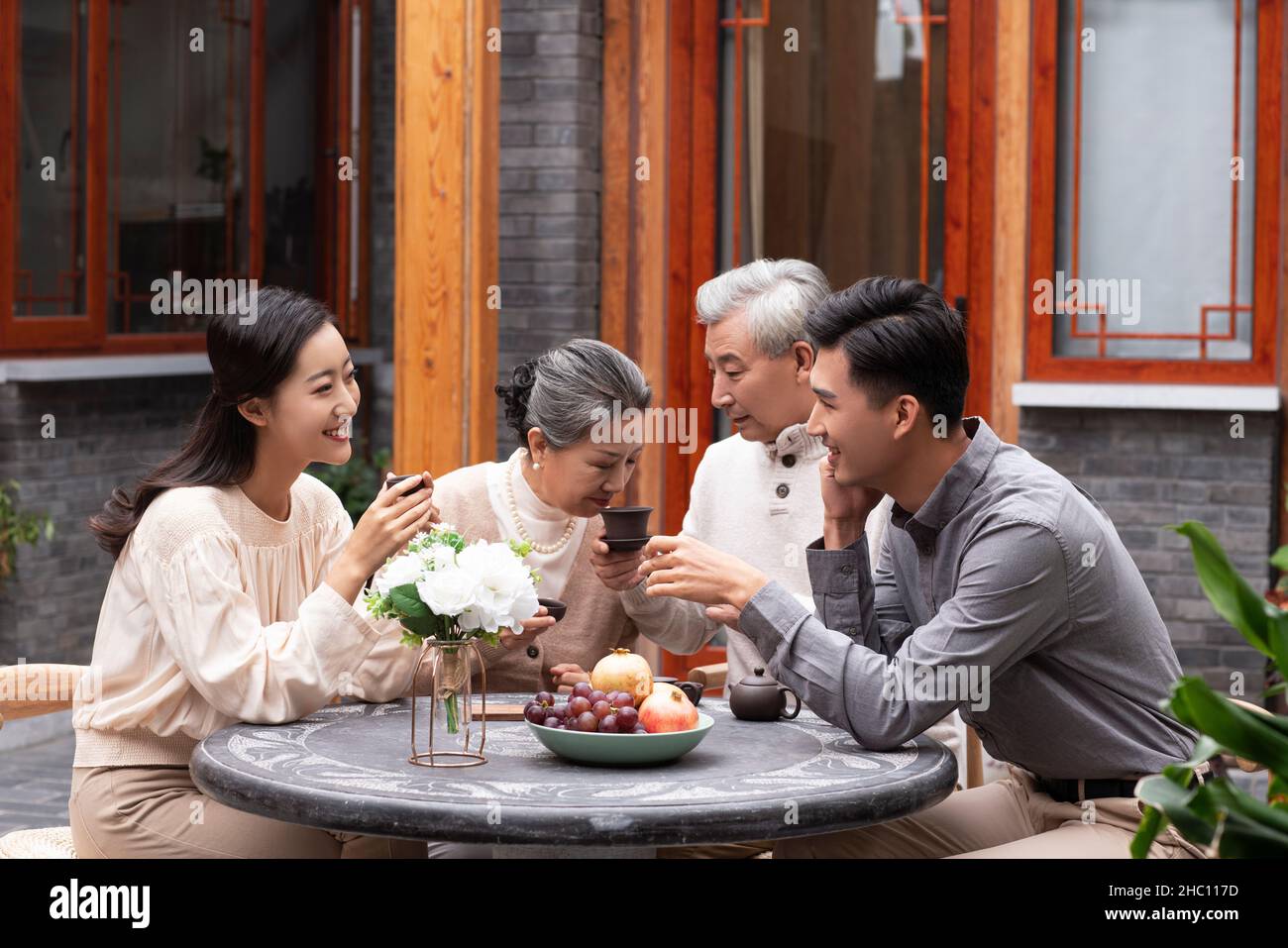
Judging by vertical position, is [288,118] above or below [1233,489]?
above

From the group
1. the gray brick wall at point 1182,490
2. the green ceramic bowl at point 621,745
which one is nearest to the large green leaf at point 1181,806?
the green ceramic bowl at point 621,745

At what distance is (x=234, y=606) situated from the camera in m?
2.98

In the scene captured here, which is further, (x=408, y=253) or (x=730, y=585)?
(x=408, y=253)

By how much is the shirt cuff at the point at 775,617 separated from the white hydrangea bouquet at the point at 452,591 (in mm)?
380

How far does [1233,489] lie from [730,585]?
340 cm

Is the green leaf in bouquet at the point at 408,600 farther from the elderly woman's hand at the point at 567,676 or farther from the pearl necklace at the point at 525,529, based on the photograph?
the pearl necklace at the point at 525,529

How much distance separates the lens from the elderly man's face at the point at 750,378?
12.5 ft

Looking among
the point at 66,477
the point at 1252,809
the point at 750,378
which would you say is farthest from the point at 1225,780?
the point at 66,477

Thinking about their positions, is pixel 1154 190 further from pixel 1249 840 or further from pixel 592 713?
pixel 1249 840

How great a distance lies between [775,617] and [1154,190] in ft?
11.6

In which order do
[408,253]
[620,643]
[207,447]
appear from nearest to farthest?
[207,447]
[620,643]
[408,253]

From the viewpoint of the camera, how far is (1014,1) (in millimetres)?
5766
